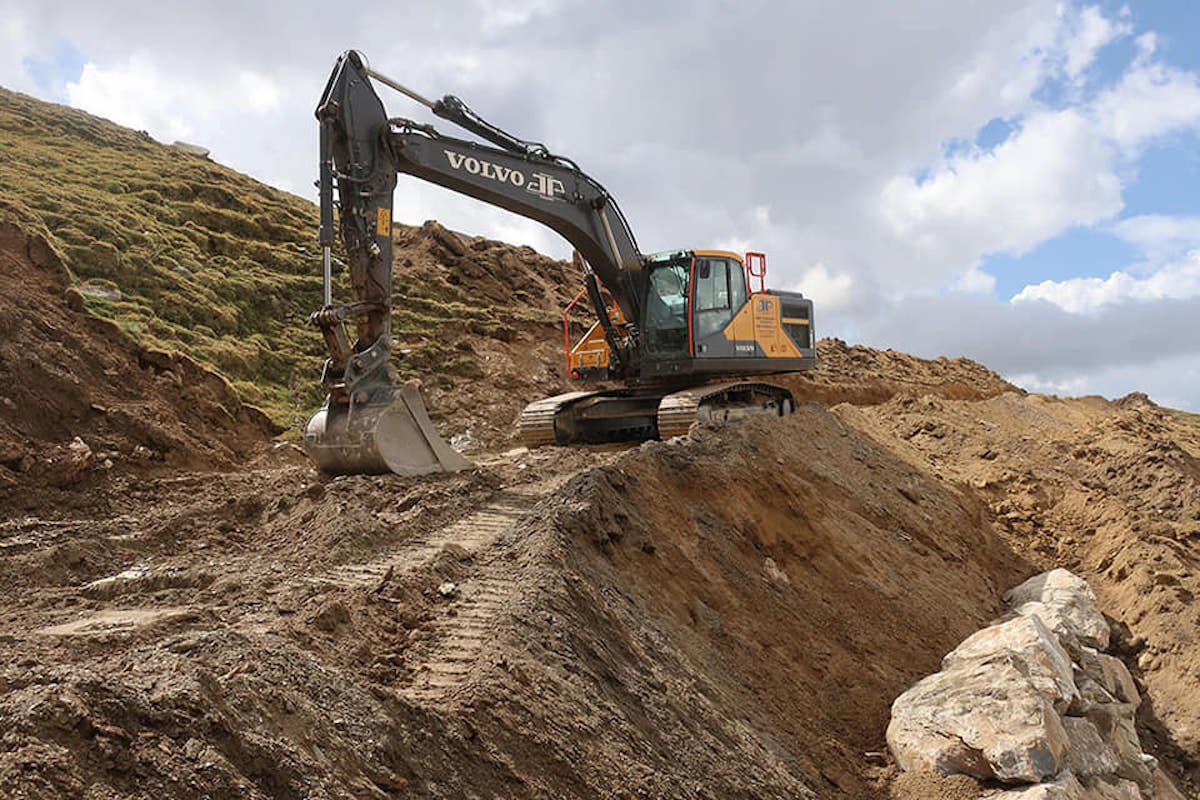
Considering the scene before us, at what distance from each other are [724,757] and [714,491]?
160 inches

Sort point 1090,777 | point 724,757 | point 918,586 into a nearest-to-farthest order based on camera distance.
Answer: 1. point 724,757
2. point 1090,777
3. point 918,586

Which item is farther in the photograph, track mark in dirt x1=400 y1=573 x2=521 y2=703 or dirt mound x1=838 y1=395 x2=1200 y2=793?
dirt mound x1=838 y1=395 x2=1200 y2=793

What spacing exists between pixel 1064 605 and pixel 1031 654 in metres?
4.45

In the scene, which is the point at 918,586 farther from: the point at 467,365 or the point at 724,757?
the point at 467,365

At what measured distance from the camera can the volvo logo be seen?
9.91 meters

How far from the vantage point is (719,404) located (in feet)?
42.3

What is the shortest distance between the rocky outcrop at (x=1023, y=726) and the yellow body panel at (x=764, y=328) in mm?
5884

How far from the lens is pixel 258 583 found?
18.2ft

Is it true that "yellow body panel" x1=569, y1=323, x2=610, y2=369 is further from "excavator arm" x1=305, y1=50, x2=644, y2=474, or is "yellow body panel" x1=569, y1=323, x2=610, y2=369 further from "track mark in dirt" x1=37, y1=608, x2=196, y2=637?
"track mark in dirt" x1=37, y1=608, x2=196, y2=637

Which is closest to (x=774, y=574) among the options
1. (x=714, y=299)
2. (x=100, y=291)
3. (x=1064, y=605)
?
(x=1064, y=605)

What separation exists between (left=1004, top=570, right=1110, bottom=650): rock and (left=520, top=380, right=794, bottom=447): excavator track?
436cm

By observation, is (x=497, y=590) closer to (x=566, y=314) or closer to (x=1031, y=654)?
(x=1031, y=654)

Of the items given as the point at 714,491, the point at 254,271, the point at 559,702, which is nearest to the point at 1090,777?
the point at 714,491

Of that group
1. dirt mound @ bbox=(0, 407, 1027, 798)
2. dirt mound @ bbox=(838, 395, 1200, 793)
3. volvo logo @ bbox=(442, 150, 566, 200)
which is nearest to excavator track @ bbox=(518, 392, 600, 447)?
dirt mound @ bbox=(0, 407, 1027, 798)
